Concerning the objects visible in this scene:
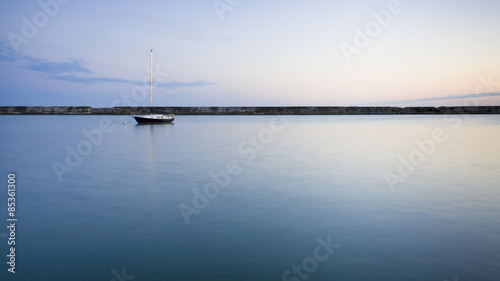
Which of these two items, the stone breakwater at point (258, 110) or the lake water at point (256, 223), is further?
the stone breakwater at point (258, 110)

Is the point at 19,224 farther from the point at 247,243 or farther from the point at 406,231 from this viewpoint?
the point at 406,231

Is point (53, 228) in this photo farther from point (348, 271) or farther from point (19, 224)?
point (348, 271)

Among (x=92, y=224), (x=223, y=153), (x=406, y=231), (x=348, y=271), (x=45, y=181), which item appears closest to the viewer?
(x=348, y=271)

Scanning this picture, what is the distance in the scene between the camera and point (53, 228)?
545cm

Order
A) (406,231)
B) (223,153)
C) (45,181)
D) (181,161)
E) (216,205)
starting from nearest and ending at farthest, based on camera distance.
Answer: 1. (406,231)
2. (216,205)
3. (45,181)
4. (181,161)
5. (223,153)

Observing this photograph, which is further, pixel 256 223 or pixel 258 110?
pixel 258 110

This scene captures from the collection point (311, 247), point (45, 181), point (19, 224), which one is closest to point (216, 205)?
point (311, 247)

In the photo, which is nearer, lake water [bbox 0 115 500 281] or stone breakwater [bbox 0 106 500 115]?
lake water [bbox 0 115 500 281]

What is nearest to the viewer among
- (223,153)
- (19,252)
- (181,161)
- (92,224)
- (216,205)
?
(19,252)

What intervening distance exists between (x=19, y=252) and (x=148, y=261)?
1645mm

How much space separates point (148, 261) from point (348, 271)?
7.11ft

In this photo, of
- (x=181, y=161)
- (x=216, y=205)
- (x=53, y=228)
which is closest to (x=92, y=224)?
(x=53, y=228)

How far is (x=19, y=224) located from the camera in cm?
563

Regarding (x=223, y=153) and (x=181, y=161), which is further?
(x=223, y=153)
